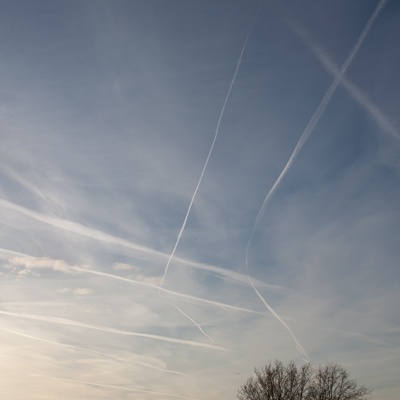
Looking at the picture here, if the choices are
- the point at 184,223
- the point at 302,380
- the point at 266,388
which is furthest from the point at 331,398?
the point at 184,223

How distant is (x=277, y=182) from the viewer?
62500 mm

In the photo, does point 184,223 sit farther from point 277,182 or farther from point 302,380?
point 302,380

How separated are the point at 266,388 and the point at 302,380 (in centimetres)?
654

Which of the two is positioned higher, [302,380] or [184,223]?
[184,223]

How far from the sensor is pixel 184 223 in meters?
71.6

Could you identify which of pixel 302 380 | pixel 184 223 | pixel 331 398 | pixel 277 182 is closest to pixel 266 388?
pixel 302 380

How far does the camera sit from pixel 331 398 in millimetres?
71125

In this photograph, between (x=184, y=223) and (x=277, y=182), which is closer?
(x=277, y=182)

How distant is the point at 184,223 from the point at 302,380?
34.8 meters

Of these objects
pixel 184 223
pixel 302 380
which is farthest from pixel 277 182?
pixel 302 380

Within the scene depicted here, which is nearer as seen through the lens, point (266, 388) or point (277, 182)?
point (277, 182)

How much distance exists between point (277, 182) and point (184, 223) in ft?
59.1

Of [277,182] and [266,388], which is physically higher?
[277,182]

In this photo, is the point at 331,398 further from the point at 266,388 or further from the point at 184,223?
the point at 184,223
